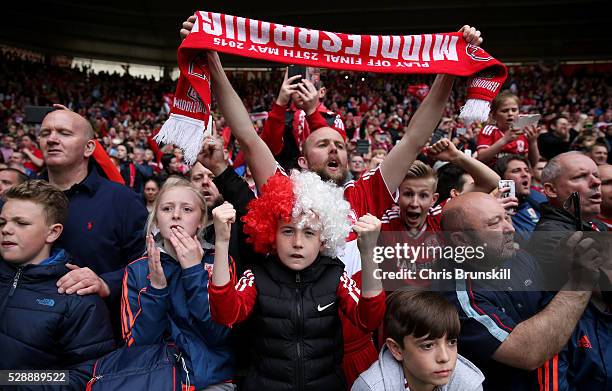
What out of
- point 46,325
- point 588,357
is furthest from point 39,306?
point 588,357

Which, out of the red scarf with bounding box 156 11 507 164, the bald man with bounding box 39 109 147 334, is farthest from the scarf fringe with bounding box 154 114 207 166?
the bald man with bounding box 39 109 147 334

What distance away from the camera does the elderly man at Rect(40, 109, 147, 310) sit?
272 centimetres

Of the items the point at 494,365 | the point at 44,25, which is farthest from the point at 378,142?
the point at 44,25

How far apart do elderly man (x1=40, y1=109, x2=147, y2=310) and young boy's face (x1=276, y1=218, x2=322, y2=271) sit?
1.06 meters

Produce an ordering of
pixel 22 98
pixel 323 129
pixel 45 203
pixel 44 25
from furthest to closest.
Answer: pixel 44 25 < pixel 22 98 < pixel 323 129 < pixel 45 203

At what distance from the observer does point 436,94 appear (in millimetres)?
2576

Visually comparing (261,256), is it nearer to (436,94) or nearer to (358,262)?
(358,262)

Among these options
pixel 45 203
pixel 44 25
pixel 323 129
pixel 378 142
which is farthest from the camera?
pixel 44 25

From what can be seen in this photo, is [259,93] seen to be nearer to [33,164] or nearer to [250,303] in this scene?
[33,164]

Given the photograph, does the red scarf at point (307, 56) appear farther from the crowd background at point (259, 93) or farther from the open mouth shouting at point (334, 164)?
the crowd background at point (259, 93)

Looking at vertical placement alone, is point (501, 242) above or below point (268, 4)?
below

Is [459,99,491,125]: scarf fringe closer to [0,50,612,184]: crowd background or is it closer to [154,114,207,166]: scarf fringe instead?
[154,114,207,166]: scarf fringe

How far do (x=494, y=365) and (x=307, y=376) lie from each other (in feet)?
2.82

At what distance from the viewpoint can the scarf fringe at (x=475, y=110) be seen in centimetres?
237
